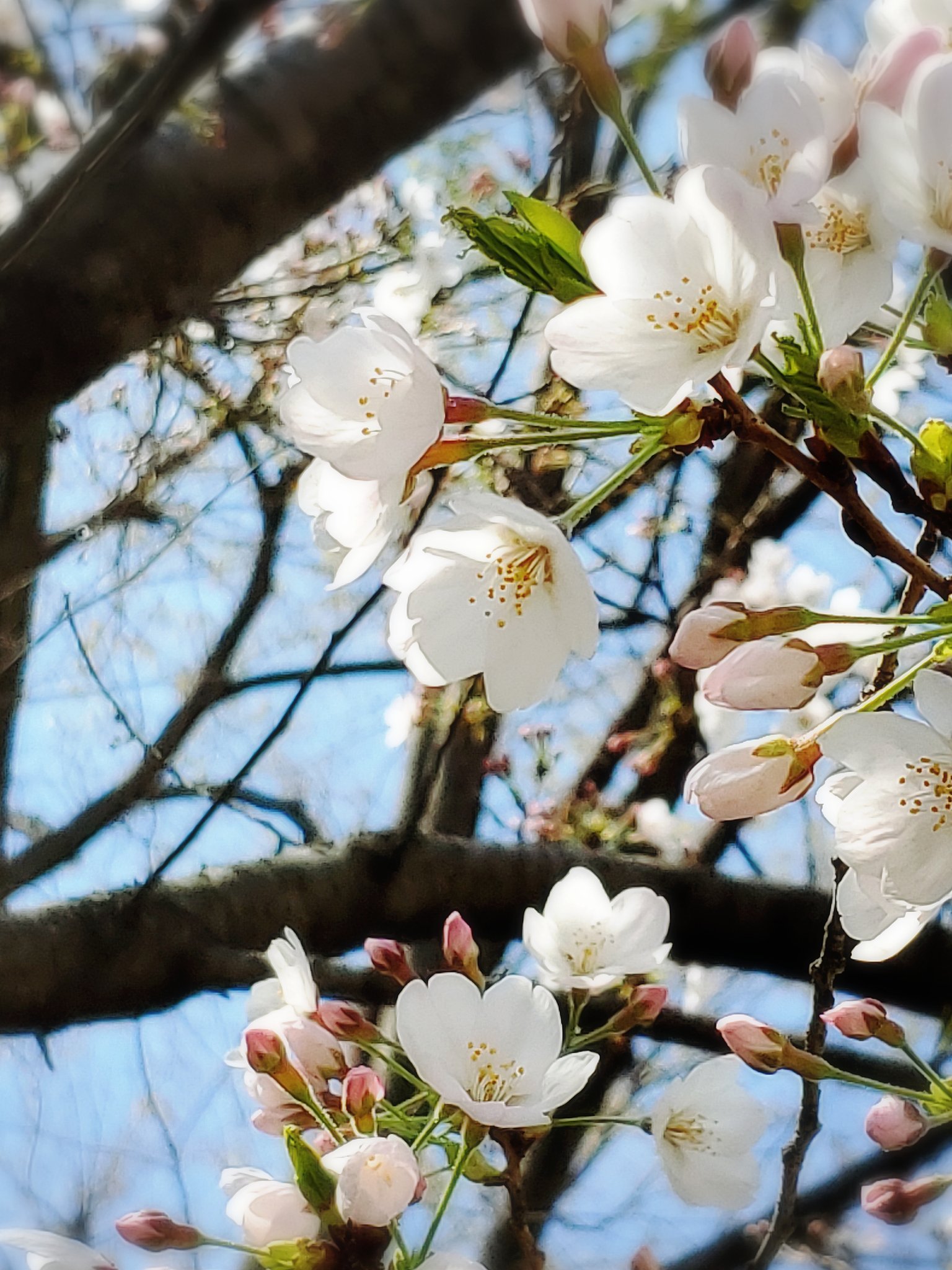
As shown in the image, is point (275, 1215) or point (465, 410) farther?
point (275, 1215)

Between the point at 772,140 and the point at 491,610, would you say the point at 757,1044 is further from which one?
the point at 772,140

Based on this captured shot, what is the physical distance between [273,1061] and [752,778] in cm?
37

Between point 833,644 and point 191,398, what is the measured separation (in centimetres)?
141

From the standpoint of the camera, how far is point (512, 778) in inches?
74.5

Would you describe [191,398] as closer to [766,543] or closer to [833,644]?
[766,543]

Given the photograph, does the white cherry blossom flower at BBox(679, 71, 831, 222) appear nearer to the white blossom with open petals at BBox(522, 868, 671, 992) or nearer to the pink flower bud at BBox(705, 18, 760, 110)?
the pink flower bud at BBox(705, 18, 760, 110)

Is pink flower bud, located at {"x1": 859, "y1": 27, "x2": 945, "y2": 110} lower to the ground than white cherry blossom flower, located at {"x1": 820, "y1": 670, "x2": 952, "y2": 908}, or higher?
higher

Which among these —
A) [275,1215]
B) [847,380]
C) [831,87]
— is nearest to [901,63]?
[831,87]

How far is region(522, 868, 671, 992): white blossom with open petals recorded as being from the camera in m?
0.76

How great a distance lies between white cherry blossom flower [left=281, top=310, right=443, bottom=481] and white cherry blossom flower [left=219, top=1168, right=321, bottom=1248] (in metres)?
0.43

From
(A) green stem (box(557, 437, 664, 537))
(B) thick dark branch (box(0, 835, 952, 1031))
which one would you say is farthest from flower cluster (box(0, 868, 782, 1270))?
(B) thick dark branch (box(0, 835, 952, 1031))

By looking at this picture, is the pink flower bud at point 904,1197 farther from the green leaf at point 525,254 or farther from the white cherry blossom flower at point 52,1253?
the green leaf at point 525,254

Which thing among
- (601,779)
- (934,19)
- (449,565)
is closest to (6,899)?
(601,779)

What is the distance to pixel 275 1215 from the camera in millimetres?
540
